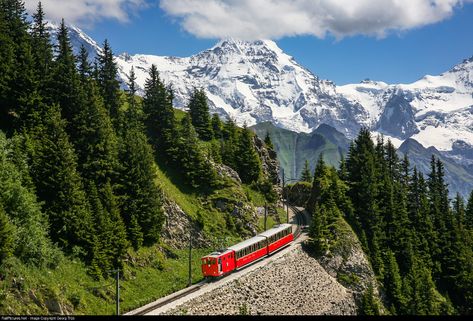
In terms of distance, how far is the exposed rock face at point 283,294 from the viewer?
56.9 m

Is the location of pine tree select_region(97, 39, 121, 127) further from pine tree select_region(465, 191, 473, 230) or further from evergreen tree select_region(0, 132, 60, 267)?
pine tree select_region(465, 191, 473, 230)

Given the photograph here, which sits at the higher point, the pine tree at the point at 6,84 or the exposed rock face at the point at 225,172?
the pine tree at the point at 6,84

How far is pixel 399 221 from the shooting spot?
101 metres

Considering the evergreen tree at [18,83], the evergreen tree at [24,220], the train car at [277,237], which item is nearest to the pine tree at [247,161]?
the train car at [277,237]

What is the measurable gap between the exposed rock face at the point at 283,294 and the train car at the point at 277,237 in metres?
2.09

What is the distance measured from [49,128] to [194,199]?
30.8 m

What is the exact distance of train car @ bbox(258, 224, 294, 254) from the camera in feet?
246

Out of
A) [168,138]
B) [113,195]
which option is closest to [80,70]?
[168,138]

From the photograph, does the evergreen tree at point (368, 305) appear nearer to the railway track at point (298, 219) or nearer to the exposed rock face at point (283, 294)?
the exposed rock face at point (283, 294)

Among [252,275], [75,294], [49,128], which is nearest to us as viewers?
[75,294]

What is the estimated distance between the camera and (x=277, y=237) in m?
77.2

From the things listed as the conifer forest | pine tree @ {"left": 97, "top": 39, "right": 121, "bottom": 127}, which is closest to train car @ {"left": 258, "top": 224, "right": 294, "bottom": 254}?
the conifer forest

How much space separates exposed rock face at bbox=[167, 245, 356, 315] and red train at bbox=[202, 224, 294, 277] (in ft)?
6.52

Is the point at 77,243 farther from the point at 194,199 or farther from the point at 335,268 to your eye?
the point at 335,268
